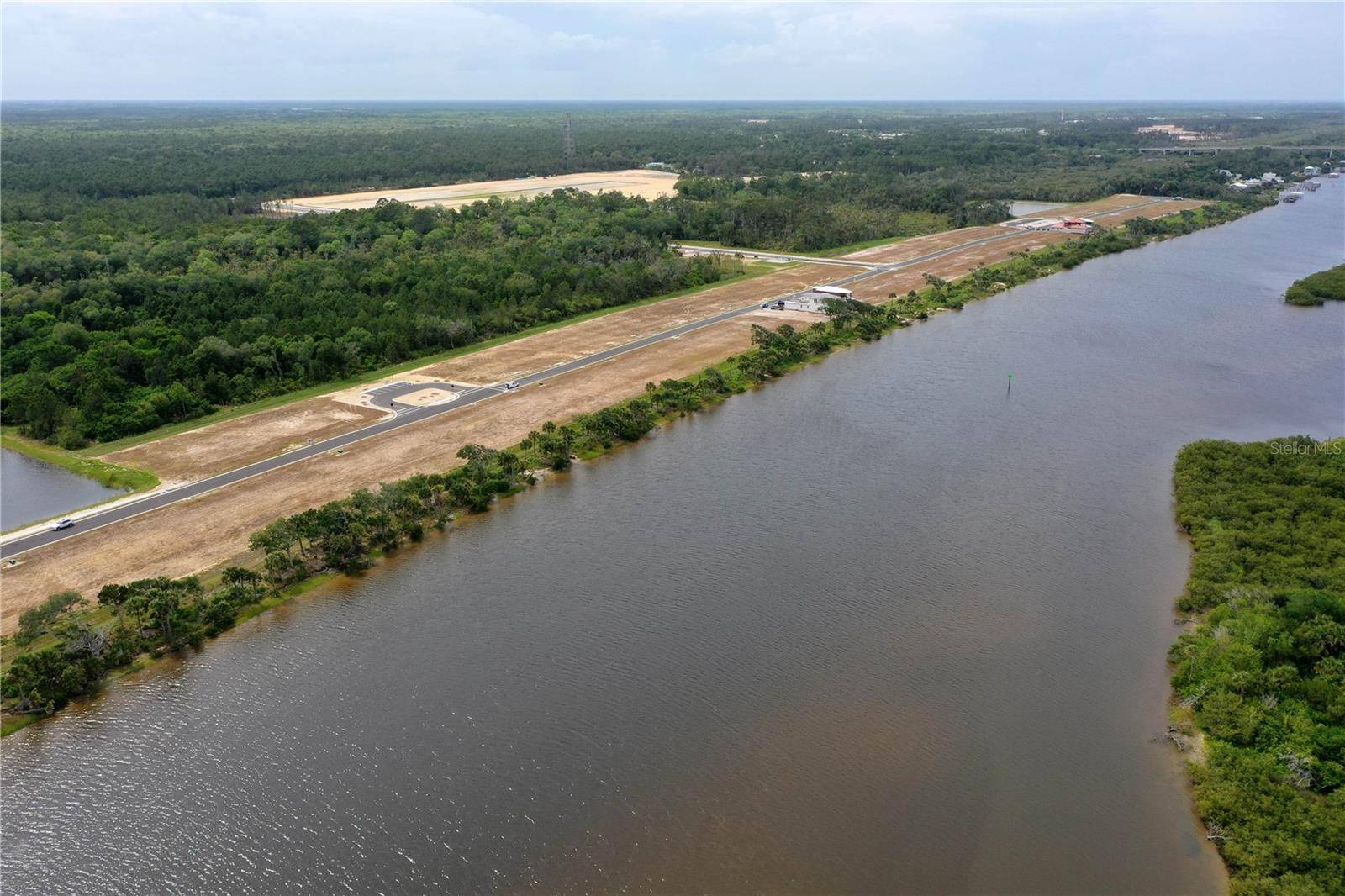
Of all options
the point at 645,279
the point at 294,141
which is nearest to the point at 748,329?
the point at 645,279

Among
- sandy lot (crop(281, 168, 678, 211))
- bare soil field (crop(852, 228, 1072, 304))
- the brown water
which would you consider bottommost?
the brown water

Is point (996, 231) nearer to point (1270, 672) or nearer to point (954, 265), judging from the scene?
point (954, 265)

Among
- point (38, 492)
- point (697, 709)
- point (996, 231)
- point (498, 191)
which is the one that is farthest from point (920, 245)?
point (38, 492)

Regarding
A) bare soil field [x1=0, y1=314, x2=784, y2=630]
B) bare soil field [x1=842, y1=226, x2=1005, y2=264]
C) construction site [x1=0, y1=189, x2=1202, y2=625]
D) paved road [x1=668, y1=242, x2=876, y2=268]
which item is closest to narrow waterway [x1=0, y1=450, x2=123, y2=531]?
construction site [x1=0, y1=189, x2=1202, y2=625]

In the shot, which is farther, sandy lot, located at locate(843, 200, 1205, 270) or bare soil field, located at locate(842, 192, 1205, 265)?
bare soil field, located at locate(842, 192, 1205, 265)

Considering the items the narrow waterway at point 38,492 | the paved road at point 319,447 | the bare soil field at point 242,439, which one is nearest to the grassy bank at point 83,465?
the narrow waterway at point 38,492

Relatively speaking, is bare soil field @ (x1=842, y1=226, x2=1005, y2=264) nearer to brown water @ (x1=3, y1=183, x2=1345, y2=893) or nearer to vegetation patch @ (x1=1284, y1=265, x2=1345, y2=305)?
vegetation patch @ (x1=1284, y1=265, x2=1345, y2=305)
